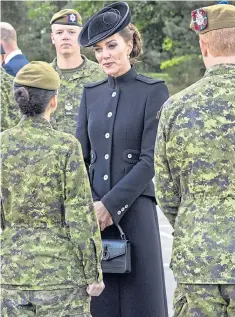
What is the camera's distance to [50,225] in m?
4.75

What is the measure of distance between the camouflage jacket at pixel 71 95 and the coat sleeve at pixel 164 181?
2.66m

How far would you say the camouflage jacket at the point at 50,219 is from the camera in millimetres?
4715

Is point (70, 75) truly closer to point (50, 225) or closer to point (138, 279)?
point (138, 279)

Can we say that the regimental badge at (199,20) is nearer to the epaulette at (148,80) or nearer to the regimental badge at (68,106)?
the epaulette at (148,80)

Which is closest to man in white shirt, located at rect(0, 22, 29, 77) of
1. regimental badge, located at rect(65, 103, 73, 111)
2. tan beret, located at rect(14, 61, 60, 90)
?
regimental badge, located at rect(65, 103, 73, 111)

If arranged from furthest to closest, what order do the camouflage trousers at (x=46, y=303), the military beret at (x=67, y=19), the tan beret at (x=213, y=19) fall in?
the military beret at (x=67, y=19)
the camouflage trousers at (x=46, y=303)
the tan beret at (x=213, y=19)

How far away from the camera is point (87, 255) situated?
15.5 ft

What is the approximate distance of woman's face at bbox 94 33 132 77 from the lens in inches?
218

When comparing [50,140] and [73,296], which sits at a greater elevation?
[50,140]

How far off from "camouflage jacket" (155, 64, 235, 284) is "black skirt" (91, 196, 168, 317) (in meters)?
1.09

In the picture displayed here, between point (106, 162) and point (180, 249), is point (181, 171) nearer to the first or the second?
point (180, 249)

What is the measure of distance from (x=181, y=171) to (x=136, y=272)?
1.24m

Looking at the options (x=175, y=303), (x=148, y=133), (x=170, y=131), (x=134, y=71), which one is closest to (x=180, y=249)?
(x=175, y=303)

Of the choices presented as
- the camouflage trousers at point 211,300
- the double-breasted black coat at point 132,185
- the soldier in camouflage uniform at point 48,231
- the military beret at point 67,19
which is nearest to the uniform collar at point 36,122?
the soldier in camouflage uniform at point 48,231
